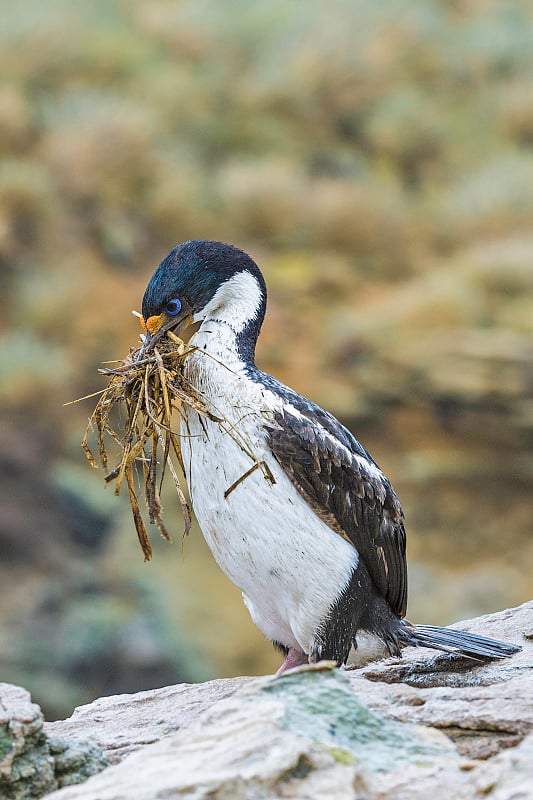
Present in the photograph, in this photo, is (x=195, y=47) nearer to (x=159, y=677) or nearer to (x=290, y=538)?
(x=159, y=677)

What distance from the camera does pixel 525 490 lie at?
8469mm

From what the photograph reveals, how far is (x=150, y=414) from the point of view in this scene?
117 inches

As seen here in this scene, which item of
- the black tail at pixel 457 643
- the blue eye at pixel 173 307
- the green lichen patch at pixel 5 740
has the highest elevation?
the blue eye at pixel 173 307

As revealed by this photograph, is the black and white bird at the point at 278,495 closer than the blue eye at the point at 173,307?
Yes

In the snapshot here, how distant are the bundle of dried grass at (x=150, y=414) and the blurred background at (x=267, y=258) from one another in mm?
4669

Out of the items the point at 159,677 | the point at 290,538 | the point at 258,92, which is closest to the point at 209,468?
the point at 290,538

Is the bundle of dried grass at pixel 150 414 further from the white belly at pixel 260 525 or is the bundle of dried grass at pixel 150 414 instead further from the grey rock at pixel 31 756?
the grey rock at pixel 31 756

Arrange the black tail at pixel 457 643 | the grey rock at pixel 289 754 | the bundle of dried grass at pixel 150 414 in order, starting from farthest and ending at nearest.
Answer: the black tail at pixel 457 643 < the bundle of dried grass at pixel 150 414 < the grey rock at pixel 289 754

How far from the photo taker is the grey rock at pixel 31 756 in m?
2.31

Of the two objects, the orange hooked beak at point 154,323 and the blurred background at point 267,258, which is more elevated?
the blurred background at point 267,258

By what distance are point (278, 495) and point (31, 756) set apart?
1.06 metres

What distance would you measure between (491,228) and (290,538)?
7085 millimetres

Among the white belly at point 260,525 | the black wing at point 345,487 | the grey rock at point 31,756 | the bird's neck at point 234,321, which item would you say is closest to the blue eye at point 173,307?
the bird's neck at point 234,321

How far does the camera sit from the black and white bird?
10.1 feet
